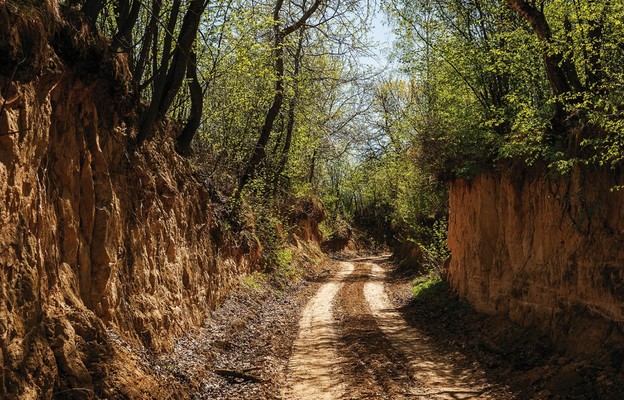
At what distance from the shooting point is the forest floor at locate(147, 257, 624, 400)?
27.8 ft

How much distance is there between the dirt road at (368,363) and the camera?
8797 mm

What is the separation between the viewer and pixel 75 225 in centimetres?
700

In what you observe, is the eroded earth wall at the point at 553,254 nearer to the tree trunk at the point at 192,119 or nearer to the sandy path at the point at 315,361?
the sandy path at the point at 315,361

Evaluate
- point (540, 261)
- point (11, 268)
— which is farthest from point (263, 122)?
point (11, 268)

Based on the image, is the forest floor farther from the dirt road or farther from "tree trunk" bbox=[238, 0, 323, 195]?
"tree trunk" bbox=[238, 0, 323, 195]

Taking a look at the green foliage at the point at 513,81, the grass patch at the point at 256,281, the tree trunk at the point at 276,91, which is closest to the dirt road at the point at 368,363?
the grass patch at the point at 256,281

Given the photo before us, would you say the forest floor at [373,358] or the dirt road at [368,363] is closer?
the forest floor at [373,358]

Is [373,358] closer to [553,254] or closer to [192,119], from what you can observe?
[553,254]

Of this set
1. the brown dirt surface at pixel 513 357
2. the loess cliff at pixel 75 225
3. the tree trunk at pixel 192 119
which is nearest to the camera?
the loess cliff at pixel 75 225

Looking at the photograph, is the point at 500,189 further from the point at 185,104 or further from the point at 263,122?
the point at 263,122

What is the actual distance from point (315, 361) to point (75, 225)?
18.7 feet

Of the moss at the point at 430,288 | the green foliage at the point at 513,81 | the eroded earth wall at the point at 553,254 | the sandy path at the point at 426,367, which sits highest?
the green foliage at the point at 513,81

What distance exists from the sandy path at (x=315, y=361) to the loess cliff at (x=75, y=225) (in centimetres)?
228

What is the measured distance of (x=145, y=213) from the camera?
31.6ft
